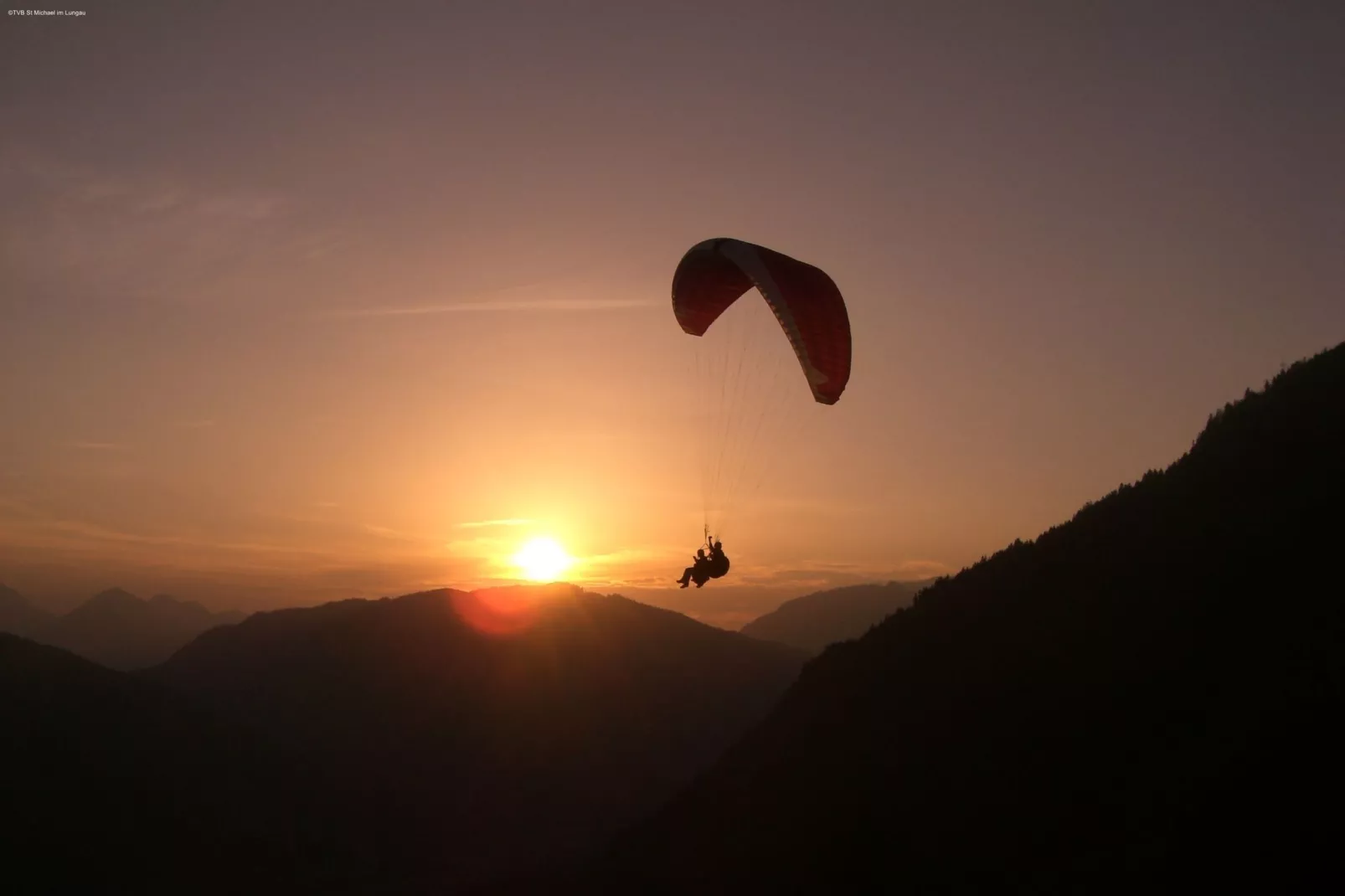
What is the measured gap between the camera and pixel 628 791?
7612 centimetres

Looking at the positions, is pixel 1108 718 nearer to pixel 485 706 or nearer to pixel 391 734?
pixel 391 734

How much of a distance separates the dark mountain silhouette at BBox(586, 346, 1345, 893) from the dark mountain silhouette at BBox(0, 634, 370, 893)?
34.7m

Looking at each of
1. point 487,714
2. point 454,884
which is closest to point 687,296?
point 454,884

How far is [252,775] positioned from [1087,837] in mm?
63578

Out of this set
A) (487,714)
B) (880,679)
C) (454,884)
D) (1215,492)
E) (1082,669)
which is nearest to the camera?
(1082,669)

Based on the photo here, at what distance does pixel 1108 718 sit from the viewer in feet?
58.7

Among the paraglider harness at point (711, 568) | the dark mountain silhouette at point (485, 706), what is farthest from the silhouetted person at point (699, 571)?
the dark mountain silhouette at point (485, 706)

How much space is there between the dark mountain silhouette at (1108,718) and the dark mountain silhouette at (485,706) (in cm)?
3378

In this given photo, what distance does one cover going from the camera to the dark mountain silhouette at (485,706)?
69.2 m

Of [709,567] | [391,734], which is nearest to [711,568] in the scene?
[709,567]

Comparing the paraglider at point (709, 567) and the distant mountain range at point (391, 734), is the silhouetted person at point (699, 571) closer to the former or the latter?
the paraglider at point (709, 567)

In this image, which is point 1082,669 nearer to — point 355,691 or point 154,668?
point 355,691

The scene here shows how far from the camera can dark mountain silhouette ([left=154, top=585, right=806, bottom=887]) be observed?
69250 millimetres

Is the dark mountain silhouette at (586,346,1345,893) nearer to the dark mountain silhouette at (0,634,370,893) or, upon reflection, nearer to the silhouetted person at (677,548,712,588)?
the silhouetted person at (677,548,712,588)
